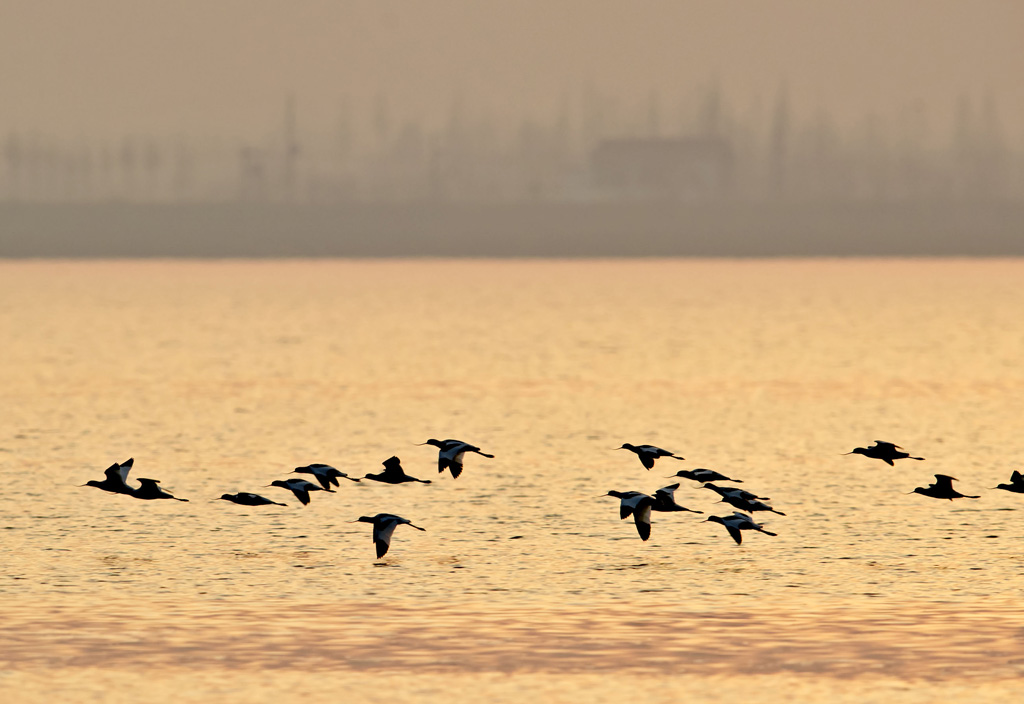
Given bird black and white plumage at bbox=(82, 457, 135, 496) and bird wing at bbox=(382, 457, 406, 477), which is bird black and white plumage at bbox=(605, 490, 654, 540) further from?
bird black and white plumage at bbox=(82, 457, 135, 496)

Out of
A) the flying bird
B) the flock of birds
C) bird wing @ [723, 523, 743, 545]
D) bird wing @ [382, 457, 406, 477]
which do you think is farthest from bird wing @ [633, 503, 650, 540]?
bird wing @ [382, 457, 406, 477]

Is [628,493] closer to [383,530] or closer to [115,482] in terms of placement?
[383,530]

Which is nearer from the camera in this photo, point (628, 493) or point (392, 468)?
point (628, 493)

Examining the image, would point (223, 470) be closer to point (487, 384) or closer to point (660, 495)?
point (660, 495)

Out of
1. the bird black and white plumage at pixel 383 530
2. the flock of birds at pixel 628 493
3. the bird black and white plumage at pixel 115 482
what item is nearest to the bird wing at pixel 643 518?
the flock of birds at pixel 628 493

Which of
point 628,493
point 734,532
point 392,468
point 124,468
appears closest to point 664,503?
point 628,493

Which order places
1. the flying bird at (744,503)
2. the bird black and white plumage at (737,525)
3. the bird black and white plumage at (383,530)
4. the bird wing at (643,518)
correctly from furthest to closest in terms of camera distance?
1. the flying bird at (744,503)
2. the bird black and white plumage at (737,525)
3. the bird wing at (643,518)
4. the bird black and white plumage at (383,530)

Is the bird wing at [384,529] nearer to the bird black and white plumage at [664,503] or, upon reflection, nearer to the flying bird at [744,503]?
the bird black and white plumage at [664,503]

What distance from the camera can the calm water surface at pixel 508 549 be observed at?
2334 centimetres

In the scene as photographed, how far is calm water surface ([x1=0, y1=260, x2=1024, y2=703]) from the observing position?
76.6 ft

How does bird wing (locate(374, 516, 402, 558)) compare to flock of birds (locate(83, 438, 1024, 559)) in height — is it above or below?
below

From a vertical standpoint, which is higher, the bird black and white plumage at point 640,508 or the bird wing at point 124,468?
the bird wing at point 124,468

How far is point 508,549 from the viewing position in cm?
3191

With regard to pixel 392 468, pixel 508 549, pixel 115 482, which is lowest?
pixel 508 549
